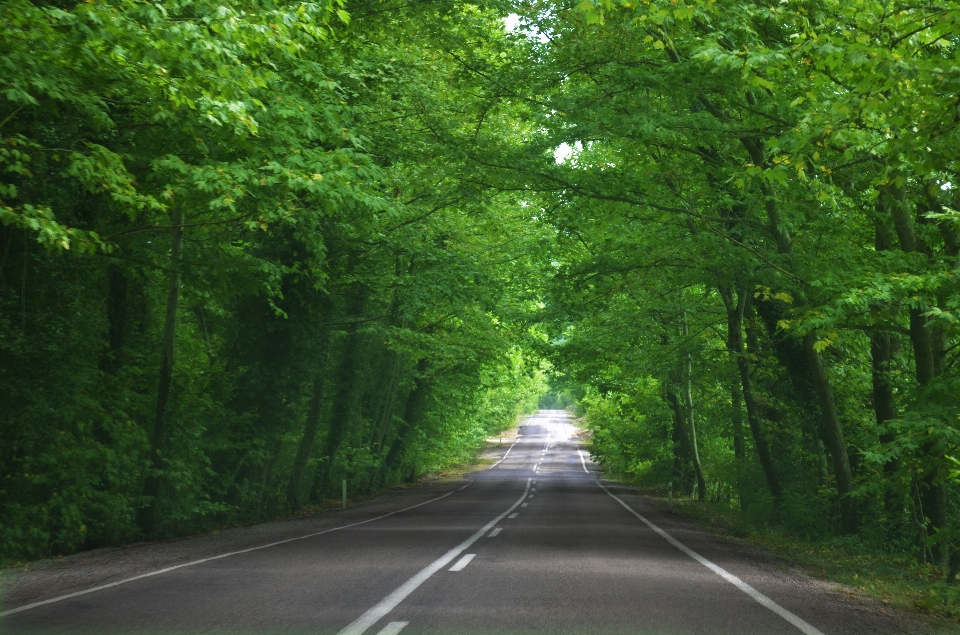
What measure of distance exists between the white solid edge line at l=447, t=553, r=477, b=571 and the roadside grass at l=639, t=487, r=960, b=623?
167 inches

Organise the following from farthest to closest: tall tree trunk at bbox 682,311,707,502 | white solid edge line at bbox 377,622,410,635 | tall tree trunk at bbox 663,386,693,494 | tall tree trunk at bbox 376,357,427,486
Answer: tall tree trunk at bbox 376,357,427,486, tall tree trunk at bbox 663,386,693,494, tall tree trunk at bbox 682,311,707,502, white solid edge line at bbox 377,622,410,635

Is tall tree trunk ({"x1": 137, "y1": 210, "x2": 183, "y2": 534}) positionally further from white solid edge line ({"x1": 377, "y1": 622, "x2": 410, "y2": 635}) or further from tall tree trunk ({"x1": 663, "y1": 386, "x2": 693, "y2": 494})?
tall tree trunk ({"x1": 663, "y1": 386, "x2": 693, "y2": 494})

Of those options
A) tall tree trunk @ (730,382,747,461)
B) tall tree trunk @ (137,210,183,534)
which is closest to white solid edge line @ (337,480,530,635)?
tall tree trunk @ (137,210,183,534)

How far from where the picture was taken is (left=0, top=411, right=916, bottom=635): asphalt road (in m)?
6.56

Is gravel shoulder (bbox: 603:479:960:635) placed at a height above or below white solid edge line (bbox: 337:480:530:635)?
below

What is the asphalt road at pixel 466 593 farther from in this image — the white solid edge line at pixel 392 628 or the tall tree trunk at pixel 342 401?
the tall tree trunk at pixel 342 401

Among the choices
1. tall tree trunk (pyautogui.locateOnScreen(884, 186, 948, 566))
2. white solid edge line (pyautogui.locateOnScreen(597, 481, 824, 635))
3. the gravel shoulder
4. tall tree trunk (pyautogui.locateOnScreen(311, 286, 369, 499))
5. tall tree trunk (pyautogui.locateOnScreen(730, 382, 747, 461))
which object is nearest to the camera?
white solid edge line (pyautogui.locateOnScreen(597, 481, 824, 635))

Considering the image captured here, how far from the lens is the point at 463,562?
34.8 feet

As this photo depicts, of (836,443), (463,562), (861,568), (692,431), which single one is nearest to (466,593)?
(463,562)

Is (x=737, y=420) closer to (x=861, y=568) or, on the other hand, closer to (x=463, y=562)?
(x=861, y=568)

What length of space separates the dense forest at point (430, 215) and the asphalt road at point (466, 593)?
10.6 ft

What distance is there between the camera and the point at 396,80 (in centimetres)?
1586

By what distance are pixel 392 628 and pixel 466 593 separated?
1.84 meters

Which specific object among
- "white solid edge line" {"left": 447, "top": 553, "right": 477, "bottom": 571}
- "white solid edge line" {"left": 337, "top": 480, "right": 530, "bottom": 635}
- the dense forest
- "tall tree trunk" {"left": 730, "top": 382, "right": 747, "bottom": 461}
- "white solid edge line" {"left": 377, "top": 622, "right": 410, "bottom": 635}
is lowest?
"white solid edge line" {"left": 447, "top": 553, "right": 477, "bottom": 571}
